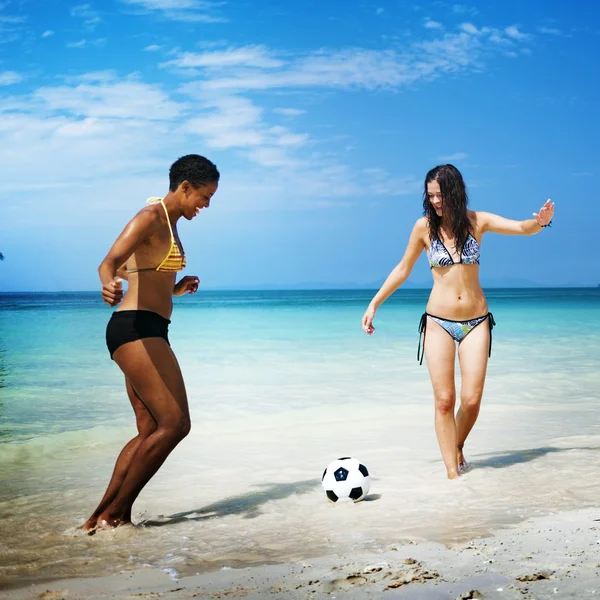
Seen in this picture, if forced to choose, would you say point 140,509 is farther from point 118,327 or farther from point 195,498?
point 118,327

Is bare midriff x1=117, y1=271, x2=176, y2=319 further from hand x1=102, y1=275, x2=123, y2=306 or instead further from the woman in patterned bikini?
the woman in patterned bikini

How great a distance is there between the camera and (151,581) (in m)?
3.95

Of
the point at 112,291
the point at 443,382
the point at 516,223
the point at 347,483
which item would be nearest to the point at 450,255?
the point at 516,223

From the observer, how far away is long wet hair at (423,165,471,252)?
576 centimetres

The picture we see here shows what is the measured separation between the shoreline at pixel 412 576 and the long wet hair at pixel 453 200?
2.30m

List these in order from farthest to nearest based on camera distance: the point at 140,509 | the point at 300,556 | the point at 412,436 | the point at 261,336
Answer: the point at 261,336, the point at 412,436, the point at 140,509, the point at 300,556

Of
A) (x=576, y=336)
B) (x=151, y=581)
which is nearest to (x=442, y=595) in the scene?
(x=151, y=581)

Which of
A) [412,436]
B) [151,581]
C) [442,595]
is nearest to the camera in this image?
[442,595]

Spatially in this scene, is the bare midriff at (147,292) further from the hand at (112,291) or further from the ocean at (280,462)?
the ocean at (280,462)

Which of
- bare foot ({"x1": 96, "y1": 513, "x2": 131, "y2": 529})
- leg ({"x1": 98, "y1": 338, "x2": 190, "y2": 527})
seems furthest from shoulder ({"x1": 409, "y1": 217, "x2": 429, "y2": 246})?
bare foot ({"x1": 96, "y1": 513, "x2": 131, "y2": 529})

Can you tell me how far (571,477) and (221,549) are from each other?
2.79 metres

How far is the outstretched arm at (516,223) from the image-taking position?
5730 mm

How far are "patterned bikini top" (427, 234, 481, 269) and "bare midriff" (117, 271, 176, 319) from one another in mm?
2129

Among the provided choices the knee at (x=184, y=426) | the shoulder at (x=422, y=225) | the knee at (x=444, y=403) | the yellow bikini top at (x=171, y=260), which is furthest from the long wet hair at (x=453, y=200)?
the knee at (x=184, y=426)
